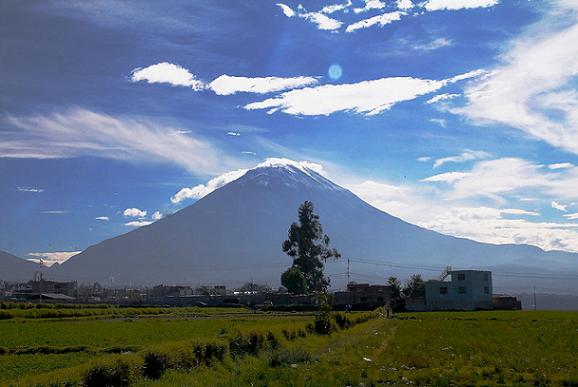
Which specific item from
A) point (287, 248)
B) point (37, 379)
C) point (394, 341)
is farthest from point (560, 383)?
point (287, 248)

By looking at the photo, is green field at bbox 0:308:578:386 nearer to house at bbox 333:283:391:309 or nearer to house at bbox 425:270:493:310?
house at bbox 425:270:493:310

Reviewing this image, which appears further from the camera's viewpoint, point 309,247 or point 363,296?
point 309,247

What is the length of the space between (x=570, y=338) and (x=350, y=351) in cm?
1321

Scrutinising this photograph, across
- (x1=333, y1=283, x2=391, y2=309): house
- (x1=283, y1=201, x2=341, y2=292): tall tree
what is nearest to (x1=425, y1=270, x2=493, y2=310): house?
(x1=333, y1=283, x2=391, y2=309): house

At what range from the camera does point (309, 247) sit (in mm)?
122750

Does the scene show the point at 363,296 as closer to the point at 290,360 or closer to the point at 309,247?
the point at 309,247

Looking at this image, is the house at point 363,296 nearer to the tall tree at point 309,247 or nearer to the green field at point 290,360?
the tall tree at point 309,247

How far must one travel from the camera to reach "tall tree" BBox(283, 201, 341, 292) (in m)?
121

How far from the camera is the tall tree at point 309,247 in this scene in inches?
4776

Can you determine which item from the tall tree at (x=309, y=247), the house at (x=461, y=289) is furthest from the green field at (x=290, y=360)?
the tall tree at (x=309, y=247)

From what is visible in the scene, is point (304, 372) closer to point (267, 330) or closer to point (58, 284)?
point (267, 330)

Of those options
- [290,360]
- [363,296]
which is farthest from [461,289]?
[290,360]

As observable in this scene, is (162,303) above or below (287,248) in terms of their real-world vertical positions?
below

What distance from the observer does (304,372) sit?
67.4 ft
